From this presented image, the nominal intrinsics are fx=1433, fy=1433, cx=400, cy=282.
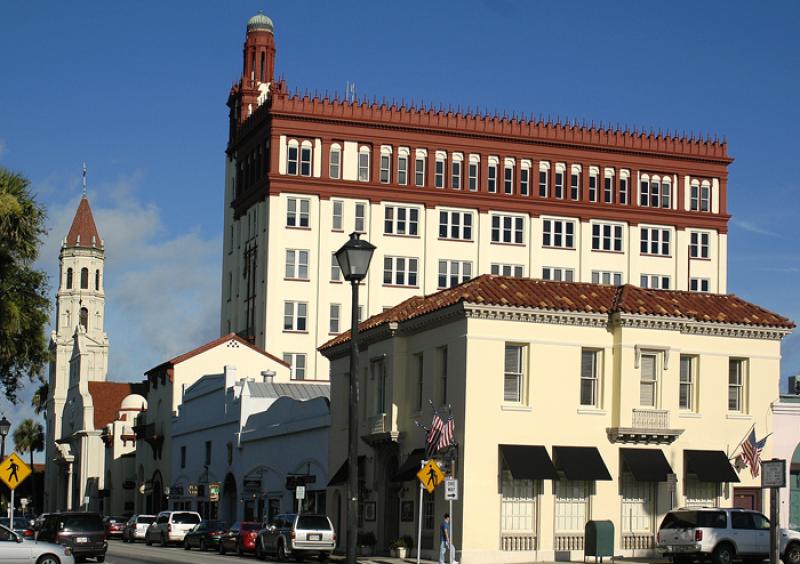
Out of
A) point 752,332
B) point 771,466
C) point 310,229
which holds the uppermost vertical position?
point 310,229

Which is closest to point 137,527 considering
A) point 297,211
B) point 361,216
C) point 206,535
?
point 206,535

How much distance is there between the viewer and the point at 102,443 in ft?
372

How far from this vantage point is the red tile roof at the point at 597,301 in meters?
44.0

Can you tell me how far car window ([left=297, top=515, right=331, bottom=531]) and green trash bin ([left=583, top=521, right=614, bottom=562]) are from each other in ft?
32.0

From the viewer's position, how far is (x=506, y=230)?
9806cm

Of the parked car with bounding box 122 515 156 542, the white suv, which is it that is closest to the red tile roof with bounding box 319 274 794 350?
A: the white suv

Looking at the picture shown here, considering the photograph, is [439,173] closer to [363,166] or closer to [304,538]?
[363,166]

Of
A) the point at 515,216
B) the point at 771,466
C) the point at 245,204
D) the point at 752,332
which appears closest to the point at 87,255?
the point at 245,204

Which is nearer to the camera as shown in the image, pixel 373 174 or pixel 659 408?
pixel 659 408

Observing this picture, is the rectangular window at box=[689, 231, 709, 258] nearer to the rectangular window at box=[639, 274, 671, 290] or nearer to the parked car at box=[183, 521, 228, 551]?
the rectangular window at box=[639, 274, 671, 290]

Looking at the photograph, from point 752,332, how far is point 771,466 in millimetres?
21291

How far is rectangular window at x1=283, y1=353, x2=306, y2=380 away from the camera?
301 feet

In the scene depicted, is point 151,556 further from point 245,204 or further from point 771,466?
point 245,204

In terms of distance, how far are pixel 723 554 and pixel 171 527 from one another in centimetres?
3270
